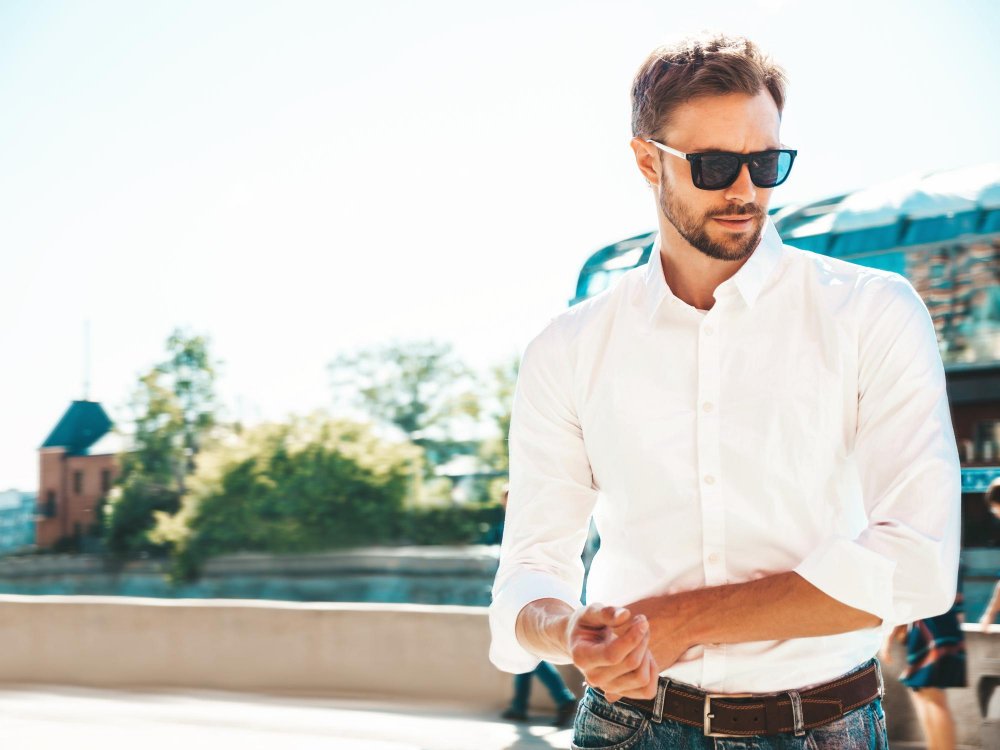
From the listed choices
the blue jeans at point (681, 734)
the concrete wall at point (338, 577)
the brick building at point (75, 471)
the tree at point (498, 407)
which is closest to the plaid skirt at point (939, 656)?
the blue jeans at point (681, 734)

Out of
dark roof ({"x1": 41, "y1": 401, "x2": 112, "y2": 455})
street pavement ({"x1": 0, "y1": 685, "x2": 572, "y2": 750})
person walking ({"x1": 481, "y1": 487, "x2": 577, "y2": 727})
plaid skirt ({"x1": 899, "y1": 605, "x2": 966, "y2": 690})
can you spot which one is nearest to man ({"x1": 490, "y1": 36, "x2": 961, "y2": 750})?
plaid skirt ({"x1": 899, "y1": 605, "x2": 966, "y2": 690})

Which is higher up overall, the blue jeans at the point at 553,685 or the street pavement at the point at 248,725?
the blue jeans at the point at 553,685

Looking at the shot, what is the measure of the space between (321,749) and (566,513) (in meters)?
6.53

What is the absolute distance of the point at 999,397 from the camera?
367 inches

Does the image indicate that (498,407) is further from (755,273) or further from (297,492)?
(755,273)

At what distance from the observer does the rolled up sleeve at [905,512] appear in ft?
4.58

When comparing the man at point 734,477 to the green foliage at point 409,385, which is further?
the green foliage at point 409,385

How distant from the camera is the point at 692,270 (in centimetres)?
171

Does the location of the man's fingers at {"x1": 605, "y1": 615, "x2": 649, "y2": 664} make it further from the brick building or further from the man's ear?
the brick building

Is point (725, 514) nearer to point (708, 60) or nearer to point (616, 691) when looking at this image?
point (616, 691)

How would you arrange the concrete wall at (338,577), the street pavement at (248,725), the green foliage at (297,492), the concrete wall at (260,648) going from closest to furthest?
the street pavement at (248,725) → the concrete wall at (260,648) → the concrete wall at (338,577) → the green foliage at (297,492)

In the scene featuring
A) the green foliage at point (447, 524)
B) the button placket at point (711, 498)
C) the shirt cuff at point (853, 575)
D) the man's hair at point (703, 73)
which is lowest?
the green foliage at point (447, 524)

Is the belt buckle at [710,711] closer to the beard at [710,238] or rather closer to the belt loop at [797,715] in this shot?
the belt loop at [797,715]

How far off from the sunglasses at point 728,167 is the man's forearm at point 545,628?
1.92 feet
